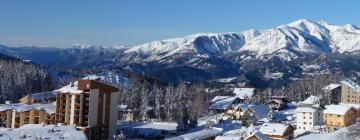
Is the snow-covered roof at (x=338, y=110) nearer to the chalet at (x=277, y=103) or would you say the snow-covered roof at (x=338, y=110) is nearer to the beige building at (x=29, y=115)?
the chalet at (x=277, y=103)

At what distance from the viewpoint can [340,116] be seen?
67.8 metres

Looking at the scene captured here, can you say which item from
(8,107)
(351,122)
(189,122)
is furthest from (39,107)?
(351,122)

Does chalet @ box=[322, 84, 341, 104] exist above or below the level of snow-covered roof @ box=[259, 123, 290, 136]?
above

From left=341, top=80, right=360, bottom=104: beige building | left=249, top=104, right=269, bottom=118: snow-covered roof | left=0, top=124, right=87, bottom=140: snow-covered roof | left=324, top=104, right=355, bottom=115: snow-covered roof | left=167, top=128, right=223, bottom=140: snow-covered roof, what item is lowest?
left=167, top=128, right=223, bottom=140: snow-covered roof

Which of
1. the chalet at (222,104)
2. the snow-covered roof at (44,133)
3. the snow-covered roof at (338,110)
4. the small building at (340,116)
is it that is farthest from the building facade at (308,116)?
the chalet at (222,104)

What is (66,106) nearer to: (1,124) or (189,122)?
(1,124)

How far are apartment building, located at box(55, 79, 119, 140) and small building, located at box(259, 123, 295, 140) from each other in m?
19.8

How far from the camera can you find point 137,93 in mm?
111375

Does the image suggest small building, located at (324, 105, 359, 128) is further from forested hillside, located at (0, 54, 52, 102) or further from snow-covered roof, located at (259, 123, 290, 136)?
forested hillside, located at (0, 54, 52, 102)

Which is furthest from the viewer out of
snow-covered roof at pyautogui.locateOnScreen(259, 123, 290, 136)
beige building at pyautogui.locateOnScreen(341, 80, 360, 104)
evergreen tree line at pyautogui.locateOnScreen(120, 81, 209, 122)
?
beige building at pyautogui.locateOnScreen(341, 80, 360, 104)

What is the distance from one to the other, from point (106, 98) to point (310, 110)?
90.0 feet

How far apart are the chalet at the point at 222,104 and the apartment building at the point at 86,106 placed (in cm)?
4123

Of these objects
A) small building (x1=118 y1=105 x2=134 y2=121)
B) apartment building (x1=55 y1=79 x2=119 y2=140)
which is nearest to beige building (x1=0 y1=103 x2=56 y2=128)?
apartment building (x1=55 y1=79 x2=119 y2=140)

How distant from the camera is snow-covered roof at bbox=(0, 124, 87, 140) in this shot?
4959 centimetres
